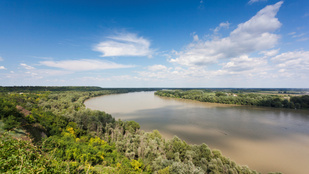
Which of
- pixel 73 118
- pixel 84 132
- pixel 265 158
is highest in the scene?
pixel 73 118

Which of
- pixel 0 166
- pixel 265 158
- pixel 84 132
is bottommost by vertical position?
pixel 265 158

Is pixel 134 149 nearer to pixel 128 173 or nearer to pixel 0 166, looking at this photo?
pixel 128 173

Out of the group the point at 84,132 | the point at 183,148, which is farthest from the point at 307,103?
the point at 84,132

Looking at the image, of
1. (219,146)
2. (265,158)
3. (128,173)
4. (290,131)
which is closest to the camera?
(128,173)

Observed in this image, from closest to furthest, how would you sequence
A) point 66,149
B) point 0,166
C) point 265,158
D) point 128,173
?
point 0,166, point 128,173, point 66,149, point 265,158

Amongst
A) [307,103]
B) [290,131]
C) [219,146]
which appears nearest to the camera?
[219,146]

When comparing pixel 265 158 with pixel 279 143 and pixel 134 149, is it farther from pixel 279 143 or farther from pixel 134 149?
pixel 134 149

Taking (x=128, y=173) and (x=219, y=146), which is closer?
(x=128, y=173)

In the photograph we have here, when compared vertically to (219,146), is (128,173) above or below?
above

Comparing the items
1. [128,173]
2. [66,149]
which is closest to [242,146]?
[128,173]
